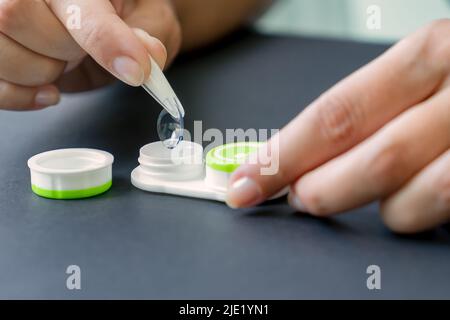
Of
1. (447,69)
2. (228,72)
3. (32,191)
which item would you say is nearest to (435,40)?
(447,69)

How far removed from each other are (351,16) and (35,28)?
4.33 ft

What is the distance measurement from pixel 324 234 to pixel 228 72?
633 millimetres

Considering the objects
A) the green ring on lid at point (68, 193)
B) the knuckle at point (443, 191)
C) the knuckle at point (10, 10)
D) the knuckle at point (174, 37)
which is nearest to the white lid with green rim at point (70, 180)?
the green ring on lid at point (68, 193)

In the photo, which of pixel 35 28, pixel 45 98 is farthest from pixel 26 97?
pixel 35 28

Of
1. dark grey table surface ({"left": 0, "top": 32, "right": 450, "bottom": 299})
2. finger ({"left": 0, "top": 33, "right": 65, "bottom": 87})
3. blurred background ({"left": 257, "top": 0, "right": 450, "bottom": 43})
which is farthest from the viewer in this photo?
blurred background ({"left": 257, "top": 0, "right": 450, "bottom": 43})

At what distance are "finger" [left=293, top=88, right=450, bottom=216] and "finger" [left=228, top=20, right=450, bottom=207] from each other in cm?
2

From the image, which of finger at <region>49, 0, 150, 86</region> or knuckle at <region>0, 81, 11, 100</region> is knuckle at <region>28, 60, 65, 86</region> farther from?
finger at <region>49, 0, 150, 86</region>

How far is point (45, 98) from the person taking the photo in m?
0.96

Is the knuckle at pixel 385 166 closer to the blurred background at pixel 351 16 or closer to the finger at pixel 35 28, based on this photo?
the finger at pixel 35 28

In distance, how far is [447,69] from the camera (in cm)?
67

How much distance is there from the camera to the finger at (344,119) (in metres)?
0.65

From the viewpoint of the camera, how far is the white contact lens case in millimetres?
696

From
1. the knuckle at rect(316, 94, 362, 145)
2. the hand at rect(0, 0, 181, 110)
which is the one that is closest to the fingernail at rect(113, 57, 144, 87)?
the hand at rect(0, 0, 181, 110)

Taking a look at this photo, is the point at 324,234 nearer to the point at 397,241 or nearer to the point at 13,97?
the point at 397,241
